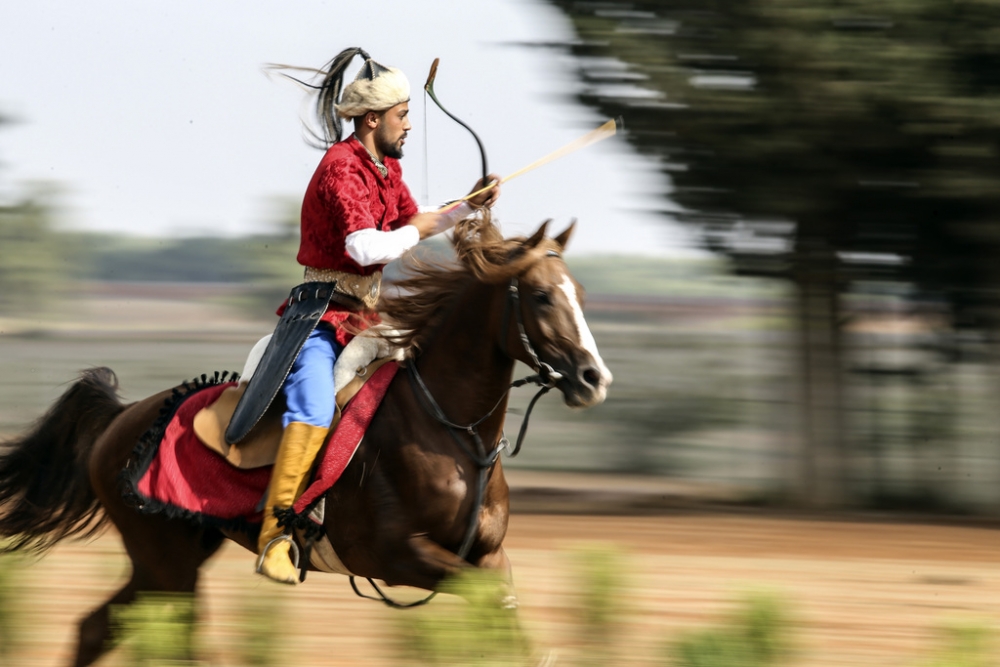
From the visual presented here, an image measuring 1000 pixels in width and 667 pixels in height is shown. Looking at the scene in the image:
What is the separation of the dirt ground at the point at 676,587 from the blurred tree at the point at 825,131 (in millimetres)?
1318

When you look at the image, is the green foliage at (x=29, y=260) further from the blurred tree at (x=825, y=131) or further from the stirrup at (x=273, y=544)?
the stirrup at (x=273, y=544)

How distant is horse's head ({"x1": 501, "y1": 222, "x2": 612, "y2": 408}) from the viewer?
3879mm

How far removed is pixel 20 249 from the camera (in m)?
14.8

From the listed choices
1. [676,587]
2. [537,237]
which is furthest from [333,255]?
[676,587]

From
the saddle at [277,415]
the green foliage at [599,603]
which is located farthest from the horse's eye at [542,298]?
the green foliage at [599,603]

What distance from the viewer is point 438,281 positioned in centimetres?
436

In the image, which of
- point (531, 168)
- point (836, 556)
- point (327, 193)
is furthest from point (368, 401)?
point (836, 556)

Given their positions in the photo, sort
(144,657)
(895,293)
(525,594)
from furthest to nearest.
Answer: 1. (895,293)
2. (525,594)
3. (144,657)

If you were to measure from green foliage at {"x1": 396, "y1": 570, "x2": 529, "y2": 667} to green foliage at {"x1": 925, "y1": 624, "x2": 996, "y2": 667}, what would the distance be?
3.24ft

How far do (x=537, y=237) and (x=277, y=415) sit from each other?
108 centimetres

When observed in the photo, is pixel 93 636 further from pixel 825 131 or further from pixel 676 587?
pixel 825 131

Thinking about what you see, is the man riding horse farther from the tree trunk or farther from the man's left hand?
the tree trunk

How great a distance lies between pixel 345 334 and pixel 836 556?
4736mm

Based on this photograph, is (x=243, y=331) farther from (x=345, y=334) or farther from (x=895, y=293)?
(x=345, y=334)
